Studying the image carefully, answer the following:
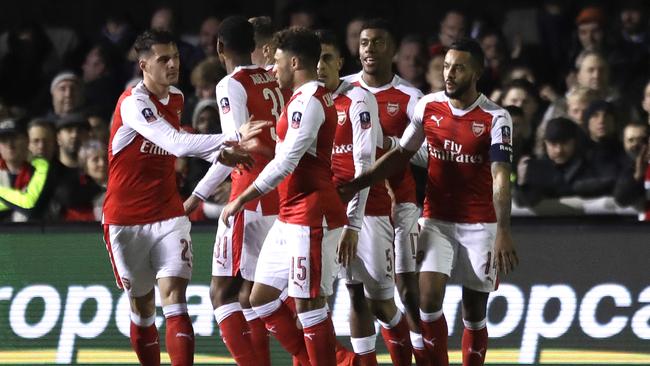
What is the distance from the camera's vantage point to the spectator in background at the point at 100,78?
1423 cm

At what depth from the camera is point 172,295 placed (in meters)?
9.27

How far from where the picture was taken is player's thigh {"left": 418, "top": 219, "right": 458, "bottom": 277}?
9.54m

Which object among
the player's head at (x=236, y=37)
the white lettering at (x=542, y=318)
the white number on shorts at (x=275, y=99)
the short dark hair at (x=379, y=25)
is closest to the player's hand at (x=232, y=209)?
the white number on shorts at (x=275, y=99)

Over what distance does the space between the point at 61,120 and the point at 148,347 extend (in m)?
3.67

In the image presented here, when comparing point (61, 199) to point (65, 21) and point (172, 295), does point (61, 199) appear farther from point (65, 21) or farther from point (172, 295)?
point (65, 21)

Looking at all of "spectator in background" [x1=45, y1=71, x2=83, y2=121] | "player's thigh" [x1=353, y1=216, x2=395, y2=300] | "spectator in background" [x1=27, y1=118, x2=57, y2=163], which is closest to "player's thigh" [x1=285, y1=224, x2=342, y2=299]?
"player's thigh" [x1=353, y1=216, x2=395, y2=300]

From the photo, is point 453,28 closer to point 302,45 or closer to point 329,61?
point 329,61

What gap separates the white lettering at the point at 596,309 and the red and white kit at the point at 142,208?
2710 mm

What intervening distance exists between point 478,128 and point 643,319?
1918 mm

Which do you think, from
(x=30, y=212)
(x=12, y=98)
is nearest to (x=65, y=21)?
(x=12, y=98)

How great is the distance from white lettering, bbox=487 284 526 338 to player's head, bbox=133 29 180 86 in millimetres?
2692

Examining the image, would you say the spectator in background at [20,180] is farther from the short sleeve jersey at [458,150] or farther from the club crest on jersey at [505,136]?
the club crest on jersey at [505,136]

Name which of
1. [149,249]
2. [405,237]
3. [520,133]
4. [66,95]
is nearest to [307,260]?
[149,249]

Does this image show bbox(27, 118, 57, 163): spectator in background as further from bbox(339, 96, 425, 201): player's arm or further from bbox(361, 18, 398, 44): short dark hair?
bbox(339, 96, 425, 201): player's arm
